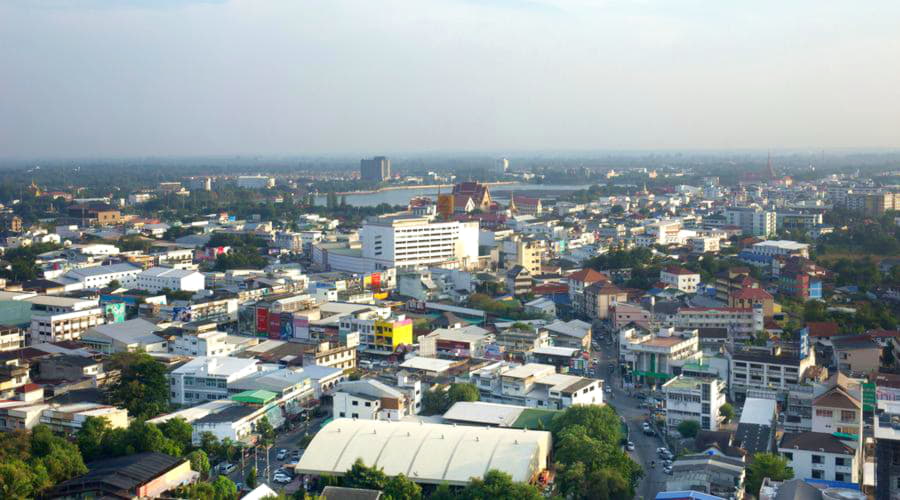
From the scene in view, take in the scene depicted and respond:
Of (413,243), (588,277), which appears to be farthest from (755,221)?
(588,277)

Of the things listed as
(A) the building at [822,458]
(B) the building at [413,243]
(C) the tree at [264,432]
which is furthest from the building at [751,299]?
(C) the tree at [264,432]

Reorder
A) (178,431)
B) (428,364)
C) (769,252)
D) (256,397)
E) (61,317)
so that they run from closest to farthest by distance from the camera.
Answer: (178,431), (256,397), (428,364), (61,317), (769,252)

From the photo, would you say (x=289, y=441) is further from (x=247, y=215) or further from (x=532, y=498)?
(x=247, y=215)

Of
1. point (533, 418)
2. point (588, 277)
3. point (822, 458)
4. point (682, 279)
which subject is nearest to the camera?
point (822, 458)

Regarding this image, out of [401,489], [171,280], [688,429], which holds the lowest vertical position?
[688,429]

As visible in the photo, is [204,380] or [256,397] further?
[204,380]

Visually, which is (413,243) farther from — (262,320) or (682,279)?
(262,320)
